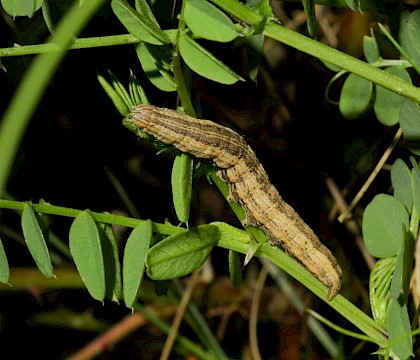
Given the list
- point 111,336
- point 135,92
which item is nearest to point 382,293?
point 135,92

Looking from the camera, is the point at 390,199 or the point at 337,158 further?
the point at 337,158

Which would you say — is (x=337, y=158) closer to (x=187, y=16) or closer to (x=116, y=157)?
(x=116, y=157)

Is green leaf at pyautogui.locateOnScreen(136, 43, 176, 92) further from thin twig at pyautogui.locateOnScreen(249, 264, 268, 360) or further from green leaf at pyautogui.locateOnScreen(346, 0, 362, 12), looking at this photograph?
thin twig at pyautogui.locateOnScreen(249, 264, 268, 360)

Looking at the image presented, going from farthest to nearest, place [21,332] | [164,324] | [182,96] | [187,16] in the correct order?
[21,332], [164,324], [182,96], [187,16]

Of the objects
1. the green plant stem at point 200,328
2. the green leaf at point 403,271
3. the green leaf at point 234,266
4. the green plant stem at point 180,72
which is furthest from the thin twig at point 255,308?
the green plant stem at point 180,72

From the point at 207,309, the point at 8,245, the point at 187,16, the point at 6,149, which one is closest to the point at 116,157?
the point at 8,245
